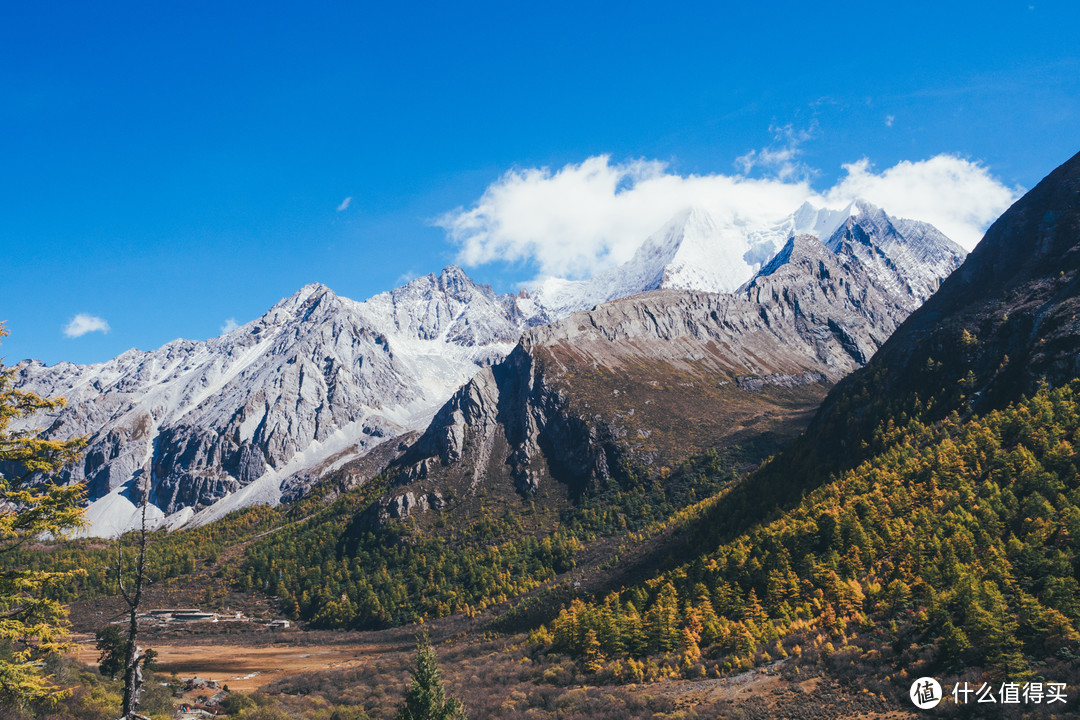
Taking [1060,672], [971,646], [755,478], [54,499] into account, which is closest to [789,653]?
[971,646]

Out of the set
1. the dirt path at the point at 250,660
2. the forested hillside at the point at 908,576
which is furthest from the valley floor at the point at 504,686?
the forested hillside at the point at 908,576

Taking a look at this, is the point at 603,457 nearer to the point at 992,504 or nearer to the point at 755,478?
the point at 755,478

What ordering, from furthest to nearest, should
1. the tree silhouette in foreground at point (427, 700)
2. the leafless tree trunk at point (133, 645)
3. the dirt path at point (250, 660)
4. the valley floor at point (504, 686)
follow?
1. the dirt path at point (250, 660)
2. the valley floor at point (504, 686)
3. the tree silhouette in foreground at point (427, 700)
4. the leafless tree trunk at point (133, 645)

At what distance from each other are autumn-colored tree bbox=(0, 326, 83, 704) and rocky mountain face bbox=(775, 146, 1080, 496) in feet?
355

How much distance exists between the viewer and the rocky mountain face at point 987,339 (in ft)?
299

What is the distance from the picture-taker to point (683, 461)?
616ft

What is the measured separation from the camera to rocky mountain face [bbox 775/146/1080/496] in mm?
91250

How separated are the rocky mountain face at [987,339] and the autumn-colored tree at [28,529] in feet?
355

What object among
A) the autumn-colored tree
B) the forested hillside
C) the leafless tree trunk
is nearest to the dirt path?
the forested hillside

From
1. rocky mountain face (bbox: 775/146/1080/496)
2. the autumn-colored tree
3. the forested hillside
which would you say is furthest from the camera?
rocky mountain face (bbox: 775/146/1080/496)

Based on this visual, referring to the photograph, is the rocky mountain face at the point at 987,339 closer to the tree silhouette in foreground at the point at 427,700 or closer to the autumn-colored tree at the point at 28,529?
the tree silhouette in foreground at the point at 427,700

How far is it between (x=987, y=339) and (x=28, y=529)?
13101 cm

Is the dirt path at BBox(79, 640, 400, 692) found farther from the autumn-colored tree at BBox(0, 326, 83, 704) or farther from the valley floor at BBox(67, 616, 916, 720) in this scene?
the autumn-colored tree at BBox(0, 326, 83, 704)

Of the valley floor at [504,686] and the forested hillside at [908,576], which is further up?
the forested hillside at [908,576]
